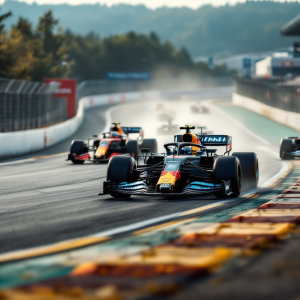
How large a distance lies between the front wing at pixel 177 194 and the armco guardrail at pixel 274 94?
28.4 metres

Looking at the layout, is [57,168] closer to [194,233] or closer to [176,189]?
[176,189]

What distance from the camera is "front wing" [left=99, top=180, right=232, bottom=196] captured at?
1038 centimetres

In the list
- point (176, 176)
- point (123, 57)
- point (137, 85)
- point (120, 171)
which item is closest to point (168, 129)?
point (120, 171)

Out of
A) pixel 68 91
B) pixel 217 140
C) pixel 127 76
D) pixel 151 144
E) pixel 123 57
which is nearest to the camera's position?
pixel 217 140

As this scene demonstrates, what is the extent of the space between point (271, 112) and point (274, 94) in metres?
1.41

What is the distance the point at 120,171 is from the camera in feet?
36.0

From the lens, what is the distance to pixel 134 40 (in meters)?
147

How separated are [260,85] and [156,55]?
93.5 metres

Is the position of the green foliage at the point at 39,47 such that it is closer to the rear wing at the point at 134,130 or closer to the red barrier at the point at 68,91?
the red barrier at the point at 68,91

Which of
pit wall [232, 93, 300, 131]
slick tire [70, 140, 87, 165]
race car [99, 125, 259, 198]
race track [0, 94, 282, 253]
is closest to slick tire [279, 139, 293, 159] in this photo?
race track [0, 94, 282, 253]

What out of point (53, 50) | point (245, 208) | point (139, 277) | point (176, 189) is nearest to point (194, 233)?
point (139, 277)

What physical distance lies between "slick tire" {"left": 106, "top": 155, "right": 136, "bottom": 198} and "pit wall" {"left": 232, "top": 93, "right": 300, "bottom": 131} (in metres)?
27.2

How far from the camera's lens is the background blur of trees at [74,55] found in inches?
2384

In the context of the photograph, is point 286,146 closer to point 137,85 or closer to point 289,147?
point 289,147
